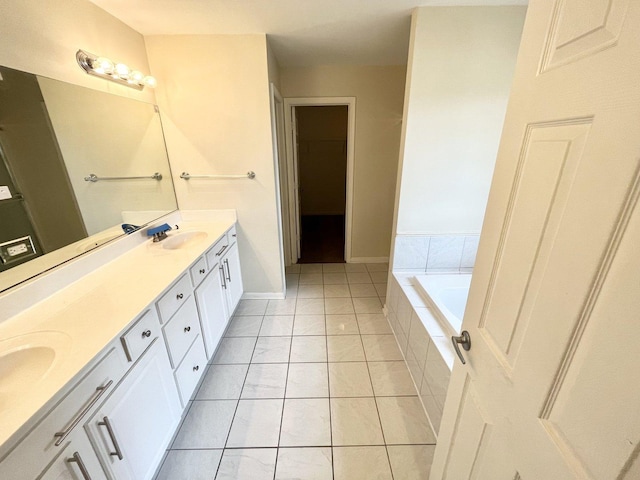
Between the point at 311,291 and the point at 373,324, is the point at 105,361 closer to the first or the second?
the point at 373,324

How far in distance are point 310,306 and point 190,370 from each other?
128cm

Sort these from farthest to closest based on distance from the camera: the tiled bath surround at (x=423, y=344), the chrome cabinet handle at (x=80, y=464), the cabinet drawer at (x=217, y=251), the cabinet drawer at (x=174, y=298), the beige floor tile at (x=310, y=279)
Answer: the beige floor tile at (x=310, y=279)
the cabinet drawer at (x=217, y=251)
the tiled bath surround at (x=423, y=344)
the cabinet drawer at (x=174, y=298)
the chrome cabinet handle at (x=80, y=464)

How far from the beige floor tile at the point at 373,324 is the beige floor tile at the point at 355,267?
90cm

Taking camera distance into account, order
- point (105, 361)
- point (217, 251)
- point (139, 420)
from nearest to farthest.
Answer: point (105, 361) < point (139, 420) < point (217, 251)

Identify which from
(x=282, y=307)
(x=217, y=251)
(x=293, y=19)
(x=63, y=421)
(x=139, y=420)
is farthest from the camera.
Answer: (x=282, y=307)

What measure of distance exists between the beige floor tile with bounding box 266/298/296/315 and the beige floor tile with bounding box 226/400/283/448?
0.94m

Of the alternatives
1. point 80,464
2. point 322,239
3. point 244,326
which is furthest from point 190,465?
point 322,239

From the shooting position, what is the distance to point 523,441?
0.58 m

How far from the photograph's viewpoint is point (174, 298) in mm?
1385

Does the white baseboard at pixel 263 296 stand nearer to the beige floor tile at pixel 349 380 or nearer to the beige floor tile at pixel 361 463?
the beige floor tile at pixel 349 380

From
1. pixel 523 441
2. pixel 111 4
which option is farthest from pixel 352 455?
pixel 111 4

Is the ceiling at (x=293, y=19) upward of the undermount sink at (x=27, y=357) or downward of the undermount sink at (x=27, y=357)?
upward

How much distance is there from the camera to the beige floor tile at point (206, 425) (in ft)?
4.72

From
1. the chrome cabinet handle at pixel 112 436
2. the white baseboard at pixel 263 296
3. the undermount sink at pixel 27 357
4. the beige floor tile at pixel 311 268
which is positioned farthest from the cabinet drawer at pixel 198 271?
the beige floor tile at pixel 311 268
